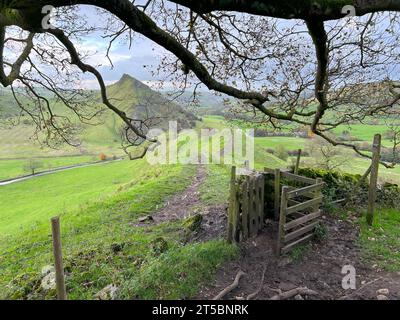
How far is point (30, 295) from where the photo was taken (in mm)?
7109

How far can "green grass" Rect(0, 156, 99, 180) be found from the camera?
92562 mm

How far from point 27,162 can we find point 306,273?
108 meters

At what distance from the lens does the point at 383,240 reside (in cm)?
886

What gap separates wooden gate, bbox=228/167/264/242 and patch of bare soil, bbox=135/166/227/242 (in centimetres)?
91

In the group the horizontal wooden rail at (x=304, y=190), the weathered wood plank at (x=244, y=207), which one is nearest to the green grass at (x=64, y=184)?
the weathered wood plank at (x=244, y=207)

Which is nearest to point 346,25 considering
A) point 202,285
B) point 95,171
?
point 202,285

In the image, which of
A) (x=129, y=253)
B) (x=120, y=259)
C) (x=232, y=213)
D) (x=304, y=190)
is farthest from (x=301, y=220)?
(x=120, y=259)

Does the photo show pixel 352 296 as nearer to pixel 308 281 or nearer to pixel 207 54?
pixel 308 281

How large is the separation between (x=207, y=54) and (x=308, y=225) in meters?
5.30

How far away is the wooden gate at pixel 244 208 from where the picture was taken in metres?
8.29

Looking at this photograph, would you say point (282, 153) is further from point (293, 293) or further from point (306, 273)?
point (293, 293)

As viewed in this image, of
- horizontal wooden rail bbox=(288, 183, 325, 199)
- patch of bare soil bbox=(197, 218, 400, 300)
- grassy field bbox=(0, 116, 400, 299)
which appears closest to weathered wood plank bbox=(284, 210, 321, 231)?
horizontal wooden rail bbox=(288, 183, 325, 199)

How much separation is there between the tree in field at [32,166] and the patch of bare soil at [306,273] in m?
96.2

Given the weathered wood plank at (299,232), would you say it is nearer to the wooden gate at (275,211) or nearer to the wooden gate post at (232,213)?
the wooden gate at (275,211)
